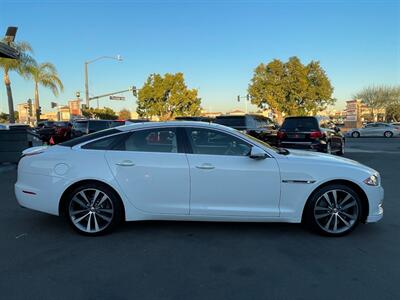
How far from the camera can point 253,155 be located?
4859mm

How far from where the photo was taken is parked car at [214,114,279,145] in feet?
51.1

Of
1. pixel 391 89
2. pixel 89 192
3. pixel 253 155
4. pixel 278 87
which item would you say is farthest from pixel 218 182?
pixel 391 89

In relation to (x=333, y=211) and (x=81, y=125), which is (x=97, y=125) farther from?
(x=333, y=211)

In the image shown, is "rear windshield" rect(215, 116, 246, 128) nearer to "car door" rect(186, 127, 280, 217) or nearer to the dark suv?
the dark suv

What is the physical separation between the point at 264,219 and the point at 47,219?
3297mm

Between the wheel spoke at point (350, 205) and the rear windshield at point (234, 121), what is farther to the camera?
the rear windshield at point (234, 121)

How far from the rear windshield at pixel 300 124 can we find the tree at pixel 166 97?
3818cm

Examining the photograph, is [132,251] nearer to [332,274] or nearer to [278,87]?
[332,274]

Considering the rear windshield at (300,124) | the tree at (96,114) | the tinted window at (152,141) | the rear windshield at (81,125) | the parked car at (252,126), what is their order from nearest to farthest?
1. the tinted window at (152,141)
2. the rear windshield at (300,124)
3. the parked car at (252,126)
4. the rear windshield at (81,125)
5. the tree at (96,114)

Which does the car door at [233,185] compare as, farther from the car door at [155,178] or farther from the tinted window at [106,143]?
the tinted window at [106,143]

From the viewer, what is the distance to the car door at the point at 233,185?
16.1 feet

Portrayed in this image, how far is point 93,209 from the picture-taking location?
5016 mm

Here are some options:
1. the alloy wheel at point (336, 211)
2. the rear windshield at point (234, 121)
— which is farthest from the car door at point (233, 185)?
the rear windshield at point (234, 121)

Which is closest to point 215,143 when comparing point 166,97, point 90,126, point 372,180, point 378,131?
point 372,180
